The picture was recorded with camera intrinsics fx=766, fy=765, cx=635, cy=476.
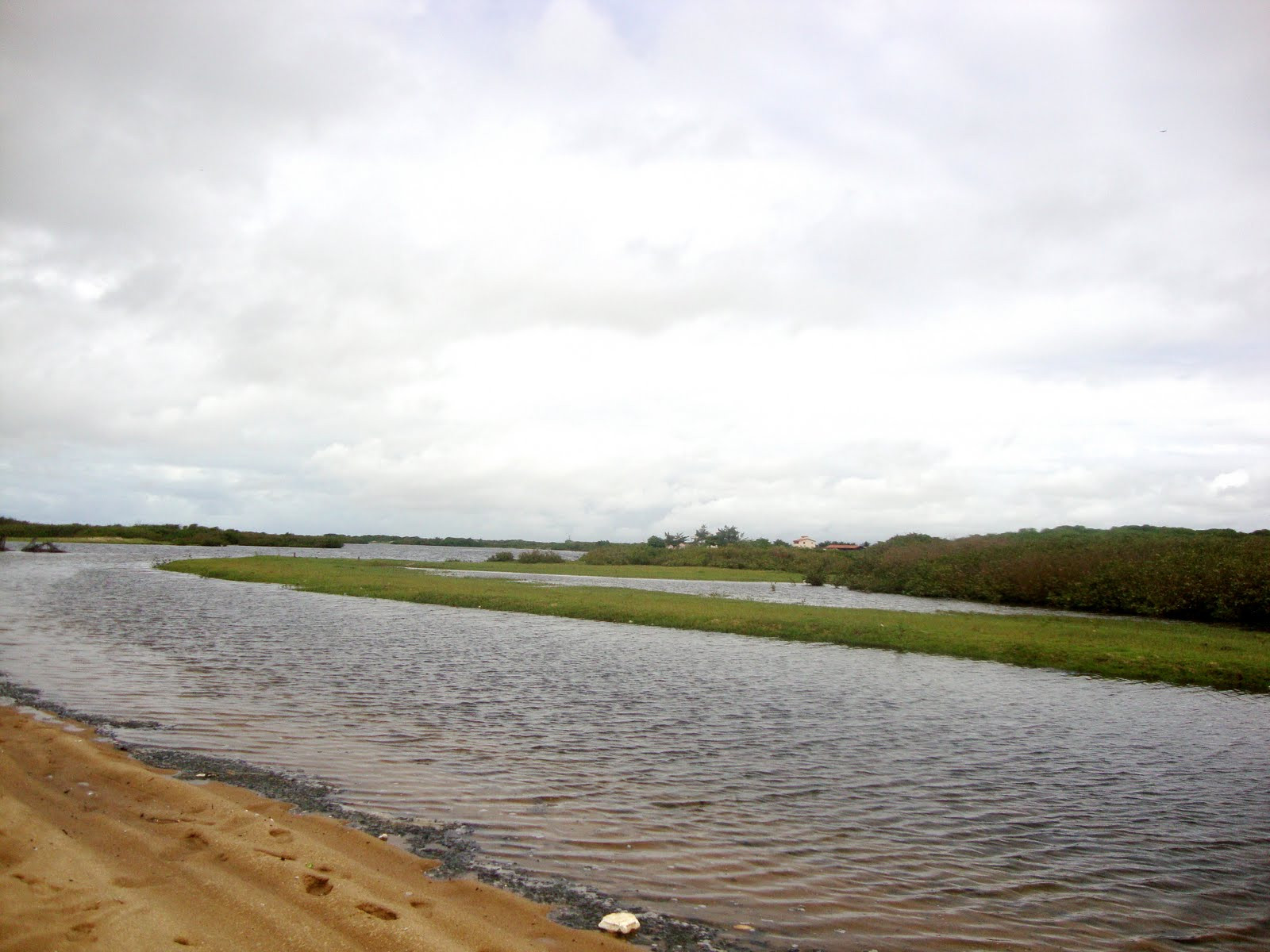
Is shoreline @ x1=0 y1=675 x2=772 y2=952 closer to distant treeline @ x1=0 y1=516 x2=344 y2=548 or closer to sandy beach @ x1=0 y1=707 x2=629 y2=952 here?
sandy beach @ x1=0 y1=707 x2=629 y2=952

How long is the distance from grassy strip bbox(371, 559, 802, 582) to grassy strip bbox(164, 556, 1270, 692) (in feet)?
112

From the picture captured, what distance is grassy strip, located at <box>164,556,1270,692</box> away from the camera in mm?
27547

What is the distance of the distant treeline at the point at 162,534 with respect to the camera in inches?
6382

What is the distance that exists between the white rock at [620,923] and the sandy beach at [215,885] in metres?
0.21

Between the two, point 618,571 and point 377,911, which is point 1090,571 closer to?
point 618,571

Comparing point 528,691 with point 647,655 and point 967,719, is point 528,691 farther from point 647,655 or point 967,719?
point 967,719

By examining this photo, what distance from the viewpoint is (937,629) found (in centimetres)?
3538

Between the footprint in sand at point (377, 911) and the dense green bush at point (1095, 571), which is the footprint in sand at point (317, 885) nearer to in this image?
the footprint in sand at point (377, 911)

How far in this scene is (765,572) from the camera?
329ft

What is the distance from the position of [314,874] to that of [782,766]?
9.16m

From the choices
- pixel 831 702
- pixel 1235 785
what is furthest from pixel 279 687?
pixel 1235 785

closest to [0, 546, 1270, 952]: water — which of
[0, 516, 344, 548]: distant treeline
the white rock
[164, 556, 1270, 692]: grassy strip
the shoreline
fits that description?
the shoreline

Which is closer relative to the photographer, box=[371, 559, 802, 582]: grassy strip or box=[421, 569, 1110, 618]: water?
box=[421, 569, 1110, 618]: water

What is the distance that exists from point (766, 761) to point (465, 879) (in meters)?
7.84
